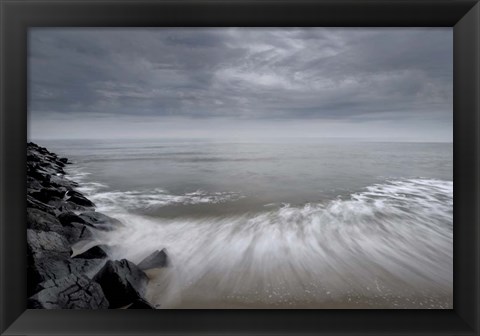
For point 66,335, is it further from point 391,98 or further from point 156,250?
point 391,98

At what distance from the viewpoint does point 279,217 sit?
171 cm

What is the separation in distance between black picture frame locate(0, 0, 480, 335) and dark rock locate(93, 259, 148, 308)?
18 centimetres

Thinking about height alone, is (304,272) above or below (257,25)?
below

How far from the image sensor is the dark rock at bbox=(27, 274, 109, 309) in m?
1.16

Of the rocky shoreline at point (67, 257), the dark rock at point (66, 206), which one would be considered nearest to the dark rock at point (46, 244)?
the rocky shoreline at point (67, 257)

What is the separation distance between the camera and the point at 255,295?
1.37 meters

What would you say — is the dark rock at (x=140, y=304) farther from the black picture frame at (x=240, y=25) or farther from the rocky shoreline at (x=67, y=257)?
the black picture frame at (x=240, y=25)

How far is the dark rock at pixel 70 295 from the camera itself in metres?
1.16

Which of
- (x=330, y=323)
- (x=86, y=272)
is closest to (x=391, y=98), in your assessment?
(x=330, y=323)

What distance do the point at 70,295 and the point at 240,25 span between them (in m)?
1.47

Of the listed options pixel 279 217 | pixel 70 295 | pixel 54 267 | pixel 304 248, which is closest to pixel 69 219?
pixel 54 267

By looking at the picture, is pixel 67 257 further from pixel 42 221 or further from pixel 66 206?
pixel 66 206

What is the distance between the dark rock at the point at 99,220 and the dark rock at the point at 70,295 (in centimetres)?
39

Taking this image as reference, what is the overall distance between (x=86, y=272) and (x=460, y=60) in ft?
6.69
